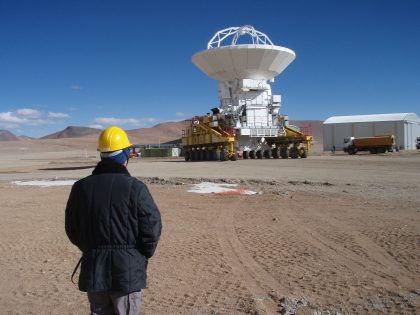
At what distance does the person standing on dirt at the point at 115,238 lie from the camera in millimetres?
2971

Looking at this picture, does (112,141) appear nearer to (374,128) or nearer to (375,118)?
(374,128)

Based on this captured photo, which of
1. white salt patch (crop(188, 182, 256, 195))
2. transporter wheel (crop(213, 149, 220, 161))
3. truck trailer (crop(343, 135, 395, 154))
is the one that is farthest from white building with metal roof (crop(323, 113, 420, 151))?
white salt patch (crop(188, 182, 256, 195))

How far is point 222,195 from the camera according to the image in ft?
49.2

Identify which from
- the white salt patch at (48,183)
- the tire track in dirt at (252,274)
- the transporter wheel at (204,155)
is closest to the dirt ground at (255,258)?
the tire track in dirt at (252,274)

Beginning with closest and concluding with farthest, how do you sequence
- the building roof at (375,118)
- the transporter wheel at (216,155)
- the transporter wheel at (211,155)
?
the transporter wheel at (216,155) → the transporter wheel at (211,155) → the building roof at (375,118)

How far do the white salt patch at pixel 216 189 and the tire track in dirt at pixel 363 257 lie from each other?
6872 millimetres

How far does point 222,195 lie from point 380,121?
167ft

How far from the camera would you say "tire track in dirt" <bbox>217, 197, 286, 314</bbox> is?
5065 mm

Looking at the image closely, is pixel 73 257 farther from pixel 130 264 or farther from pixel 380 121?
pixel 380 121

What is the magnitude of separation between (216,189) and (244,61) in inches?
920

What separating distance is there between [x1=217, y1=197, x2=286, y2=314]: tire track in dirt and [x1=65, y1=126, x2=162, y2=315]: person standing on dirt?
219 cm

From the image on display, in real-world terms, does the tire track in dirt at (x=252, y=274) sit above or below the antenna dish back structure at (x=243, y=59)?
below

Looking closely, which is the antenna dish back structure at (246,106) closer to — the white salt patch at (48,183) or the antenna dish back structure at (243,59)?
the antenna dish back structure at (243,59)

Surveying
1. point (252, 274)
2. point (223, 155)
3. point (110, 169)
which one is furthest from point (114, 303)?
point (223, 155)
